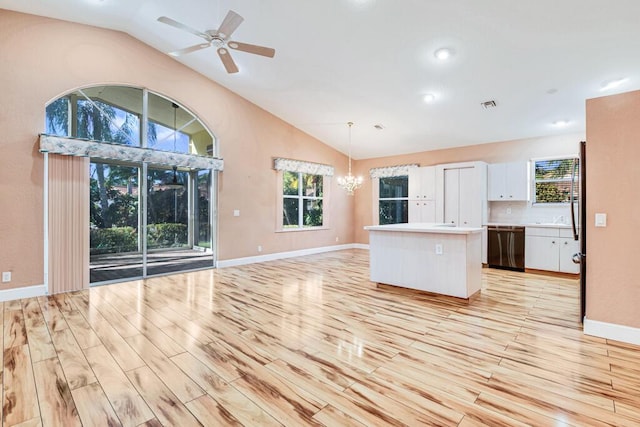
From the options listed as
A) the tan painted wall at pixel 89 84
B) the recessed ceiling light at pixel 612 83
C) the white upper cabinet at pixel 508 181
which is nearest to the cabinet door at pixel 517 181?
the white upper cabinet at pixel 508 181

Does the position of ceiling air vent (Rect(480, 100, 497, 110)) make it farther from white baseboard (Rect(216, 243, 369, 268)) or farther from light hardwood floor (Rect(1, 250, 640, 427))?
white baseboard (Rect(216, 243, 369, 268))

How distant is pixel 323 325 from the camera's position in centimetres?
313

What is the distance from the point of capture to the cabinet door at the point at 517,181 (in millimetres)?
6086

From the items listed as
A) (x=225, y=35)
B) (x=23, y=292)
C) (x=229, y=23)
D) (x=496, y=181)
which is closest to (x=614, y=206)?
(x=496, y=181)

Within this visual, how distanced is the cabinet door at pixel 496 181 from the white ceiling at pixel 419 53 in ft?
2.19

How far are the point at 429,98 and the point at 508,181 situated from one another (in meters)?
2.63

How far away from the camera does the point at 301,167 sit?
7.61 metres

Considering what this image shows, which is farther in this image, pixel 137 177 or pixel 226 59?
pixel 137 177

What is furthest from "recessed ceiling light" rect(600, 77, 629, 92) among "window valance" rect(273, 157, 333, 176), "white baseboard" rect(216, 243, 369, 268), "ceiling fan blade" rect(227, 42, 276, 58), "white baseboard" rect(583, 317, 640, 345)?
"white baseboard" rect(216, 243, 369, 268)

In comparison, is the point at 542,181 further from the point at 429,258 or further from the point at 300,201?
the point at 300,201

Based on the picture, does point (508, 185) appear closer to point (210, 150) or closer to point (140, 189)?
point (210, 150)

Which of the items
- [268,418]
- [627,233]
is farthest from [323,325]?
[627,233]

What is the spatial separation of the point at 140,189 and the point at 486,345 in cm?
547

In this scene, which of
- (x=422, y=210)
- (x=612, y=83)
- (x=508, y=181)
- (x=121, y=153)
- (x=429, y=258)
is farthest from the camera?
(x=422, y=210)
